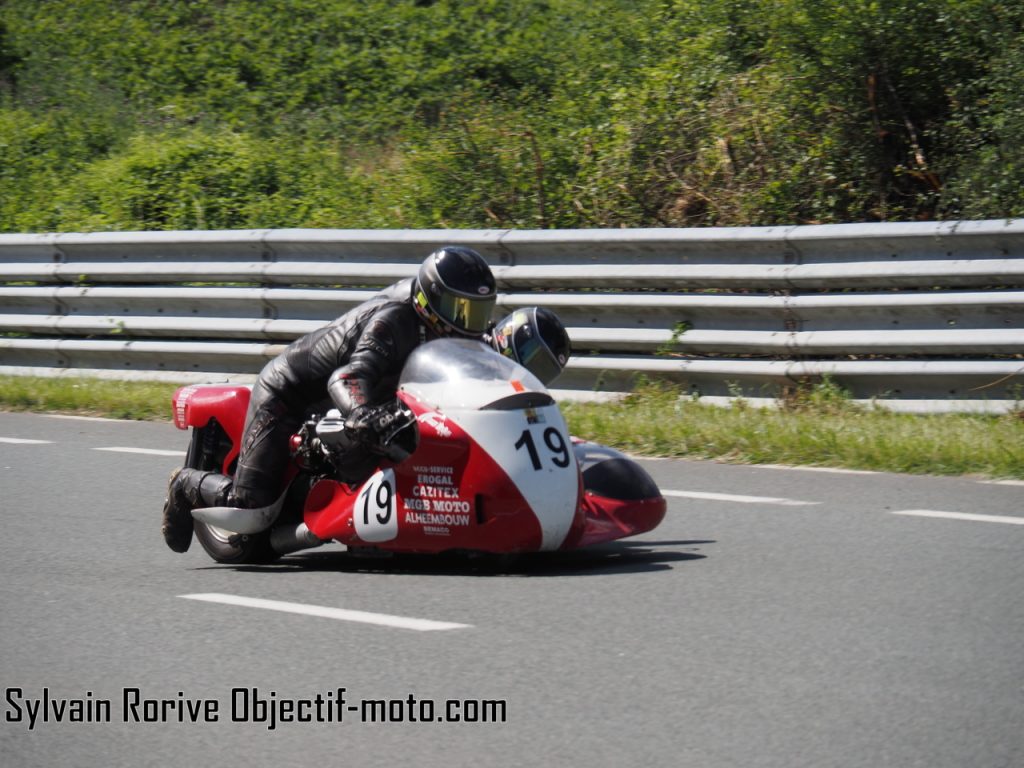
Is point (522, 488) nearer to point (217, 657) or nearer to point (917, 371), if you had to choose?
point (217, 657)

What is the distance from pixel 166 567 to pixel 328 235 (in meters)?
5.18

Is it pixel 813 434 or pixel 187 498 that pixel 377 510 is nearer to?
pixel 187 498

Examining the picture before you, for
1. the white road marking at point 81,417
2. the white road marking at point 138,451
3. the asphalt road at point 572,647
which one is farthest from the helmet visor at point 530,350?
the white road marking at point 81,417

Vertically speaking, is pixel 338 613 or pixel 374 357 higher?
pixel 374 357

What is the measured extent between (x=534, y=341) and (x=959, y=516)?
2088mm

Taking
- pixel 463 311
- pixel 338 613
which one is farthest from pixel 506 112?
pixel 338 613

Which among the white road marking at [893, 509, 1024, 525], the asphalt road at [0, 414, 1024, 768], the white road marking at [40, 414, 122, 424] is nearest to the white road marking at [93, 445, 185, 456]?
the white road marking at [40, 414, 122, 424]

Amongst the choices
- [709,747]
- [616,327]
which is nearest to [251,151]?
[616,327]

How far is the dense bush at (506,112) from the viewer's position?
39.7 ft

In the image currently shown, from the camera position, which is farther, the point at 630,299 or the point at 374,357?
the point at 630,299

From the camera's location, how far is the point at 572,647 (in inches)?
202

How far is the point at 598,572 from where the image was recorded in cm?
638

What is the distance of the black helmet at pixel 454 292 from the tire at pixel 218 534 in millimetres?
1270

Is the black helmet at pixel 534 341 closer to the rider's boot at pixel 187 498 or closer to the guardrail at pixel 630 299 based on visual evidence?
the rider's boot at pixel 187 498
